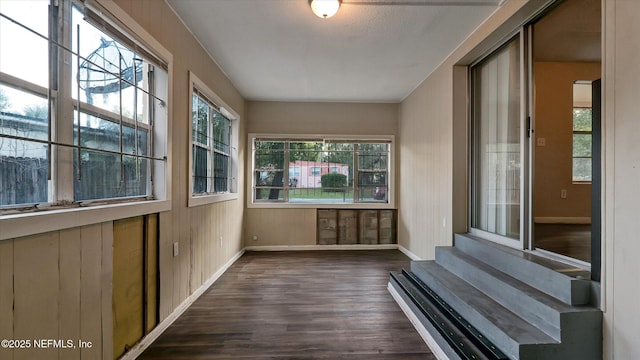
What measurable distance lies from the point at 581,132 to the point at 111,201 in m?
5.34

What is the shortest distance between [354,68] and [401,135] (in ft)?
6.19

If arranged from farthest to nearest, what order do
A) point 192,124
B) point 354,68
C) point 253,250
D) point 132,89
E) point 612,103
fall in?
point 253,250, point 354,68, point 192,124, point 132,89, point 612,103

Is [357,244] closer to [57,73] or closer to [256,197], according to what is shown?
[256,197]

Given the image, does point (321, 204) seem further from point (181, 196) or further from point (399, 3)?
point (399, 3)

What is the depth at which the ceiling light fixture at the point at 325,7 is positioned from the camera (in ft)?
7.06

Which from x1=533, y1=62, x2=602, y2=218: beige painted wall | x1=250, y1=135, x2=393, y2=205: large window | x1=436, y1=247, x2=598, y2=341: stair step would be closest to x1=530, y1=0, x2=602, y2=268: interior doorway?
x1=533, y1=62, x2=602, y2=218: beige painted wall

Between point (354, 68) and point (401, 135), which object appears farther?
point (401, 135)

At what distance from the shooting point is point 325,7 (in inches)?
86.0

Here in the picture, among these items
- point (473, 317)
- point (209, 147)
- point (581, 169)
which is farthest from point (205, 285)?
point (581, 169)

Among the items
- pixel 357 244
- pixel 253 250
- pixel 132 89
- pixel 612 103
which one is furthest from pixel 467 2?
pixel 253 250

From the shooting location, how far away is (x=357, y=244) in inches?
200

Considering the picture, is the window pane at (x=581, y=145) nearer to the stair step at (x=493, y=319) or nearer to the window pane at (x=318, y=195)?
the stair step at (x=493, y=319)

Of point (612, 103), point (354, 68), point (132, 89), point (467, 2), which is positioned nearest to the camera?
point (612, 103)

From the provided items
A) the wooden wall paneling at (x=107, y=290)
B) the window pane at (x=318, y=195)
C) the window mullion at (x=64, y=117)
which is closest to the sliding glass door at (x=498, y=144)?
the window pane at (x=318, y=195)
